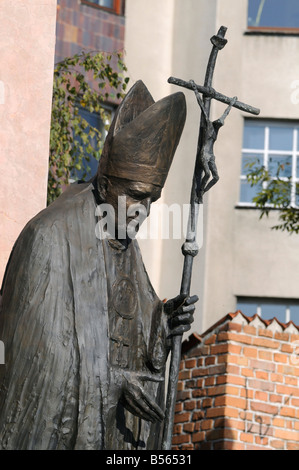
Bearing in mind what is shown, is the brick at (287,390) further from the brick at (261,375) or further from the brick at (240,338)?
the brick at (240,338)

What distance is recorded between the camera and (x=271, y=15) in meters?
21.6

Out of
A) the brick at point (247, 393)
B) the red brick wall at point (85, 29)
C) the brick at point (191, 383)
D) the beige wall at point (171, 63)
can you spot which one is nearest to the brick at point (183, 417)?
the brick at point (191, 383)

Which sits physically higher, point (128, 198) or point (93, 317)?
point (128, 198)

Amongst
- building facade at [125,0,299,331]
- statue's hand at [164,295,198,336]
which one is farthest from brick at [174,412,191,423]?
building facade at [125,0,299,331]

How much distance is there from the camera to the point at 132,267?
6574 millimetres

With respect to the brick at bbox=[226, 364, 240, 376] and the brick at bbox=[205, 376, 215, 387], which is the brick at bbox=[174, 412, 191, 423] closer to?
the brick at bbox=[205, 376, 215, 387]

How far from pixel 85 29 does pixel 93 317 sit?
47.0 ft

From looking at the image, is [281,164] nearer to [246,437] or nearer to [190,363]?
[190,363]

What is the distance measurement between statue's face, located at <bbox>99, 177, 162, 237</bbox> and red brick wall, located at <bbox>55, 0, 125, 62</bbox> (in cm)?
1289

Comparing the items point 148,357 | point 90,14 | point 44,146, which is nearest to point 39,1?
point 44,146

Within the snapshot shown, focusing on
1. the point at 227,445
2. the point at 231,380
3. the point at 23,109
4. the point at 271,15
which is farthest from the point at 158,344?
the point at 271,15

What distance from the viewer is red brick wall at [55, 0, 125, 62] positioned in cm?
1961

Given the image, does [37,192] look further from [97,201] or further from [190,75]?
[190,75]

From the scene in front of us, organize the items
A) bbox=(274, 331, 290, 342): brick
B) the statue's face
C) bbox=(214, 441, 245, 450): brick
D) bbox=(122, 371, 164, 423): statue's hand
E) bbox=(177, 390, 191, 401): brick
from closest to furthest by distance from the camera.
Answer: bbox=(122, 371, 164, 423): statue's hand, the statue's face, bbox=(214, 441, 245, 450): brick, bbox=(274, 331, 290, 342): brick, bbox=(177, 390, 191, 401): brick
